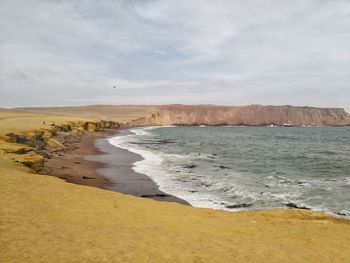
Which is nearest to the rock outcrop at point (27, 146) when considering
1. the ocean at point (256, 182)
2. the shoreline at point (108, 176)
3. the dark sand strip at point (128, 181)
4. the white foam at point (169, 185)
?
the shoreline at point (108, 176)

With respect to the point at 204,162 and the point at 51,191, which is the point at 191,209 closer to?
the point at 51,191

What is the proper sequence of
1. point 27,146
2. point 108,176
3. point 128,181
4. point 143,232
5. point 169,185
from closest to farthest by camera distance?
point 143,232, point 169,185, point 27,146, point 128,181, point 108,176

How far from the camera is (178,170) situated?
32188 millimetres

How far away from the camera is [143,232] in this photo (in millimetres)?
10281

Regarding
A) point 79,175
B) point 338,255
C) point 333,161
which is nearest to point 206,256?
point 338,255

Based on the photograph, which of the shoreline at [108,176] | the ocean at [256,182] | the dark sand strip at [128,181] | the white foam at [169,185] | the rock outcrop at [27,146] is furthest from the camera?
the shoreline at [108,176]

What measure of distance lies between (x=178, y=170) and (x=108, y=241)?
23.1 m

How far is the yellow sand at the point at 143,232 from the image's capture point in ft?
27.9

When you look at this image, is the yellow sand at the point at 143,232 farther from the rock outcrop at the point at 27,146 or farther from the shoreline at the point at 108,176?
the shoreline at the point at 108,176

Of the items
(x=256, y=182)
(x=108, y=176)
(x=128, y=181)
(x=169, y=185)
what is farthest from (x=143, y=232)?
(x=256, y=182)

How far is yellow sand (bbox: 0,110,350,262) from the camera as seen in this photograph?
8.49 m

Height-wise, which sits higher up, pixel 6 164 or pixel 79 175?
pixel 6 164

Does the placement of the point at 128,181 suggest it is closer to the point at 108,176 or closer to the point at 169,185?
the point at 108,176

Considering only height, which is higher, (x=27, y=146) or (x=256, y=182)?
(x=27, y=146)
